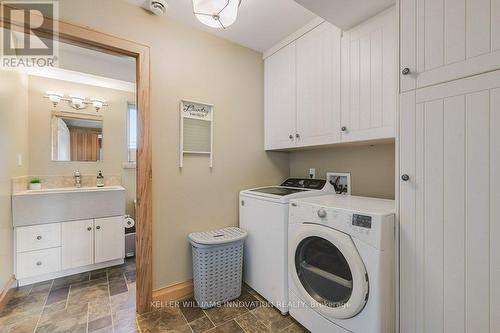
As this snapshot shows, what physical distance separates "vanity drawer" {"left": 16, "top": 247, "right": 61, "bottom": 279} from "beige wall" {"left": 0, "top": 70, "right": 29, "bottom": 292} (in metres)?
0.07

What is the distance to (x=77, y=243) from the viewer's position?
7.69ft

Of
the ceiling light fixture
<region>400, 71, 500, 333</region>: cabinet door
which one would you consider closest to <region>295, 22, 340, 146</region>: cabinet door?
<region>400, 71, 500, 333</region>: cabinet door

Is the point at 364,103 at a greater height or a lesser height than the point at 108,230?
greater

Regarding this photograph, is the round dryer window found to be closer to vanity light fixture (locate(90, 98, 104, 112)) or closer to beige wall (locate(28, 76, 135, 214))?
beige wall (locate(28, 76, 135, 214))

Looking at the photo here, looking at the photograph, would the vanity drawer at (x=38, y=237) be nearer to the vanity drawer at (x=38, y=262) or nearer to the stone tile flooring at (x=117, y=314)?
the vanity drawer at (x=38, y=262)

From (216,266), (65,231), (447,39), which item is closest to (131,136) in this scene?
(65,231)

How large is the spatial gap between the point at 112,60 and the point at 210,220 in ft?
7.58

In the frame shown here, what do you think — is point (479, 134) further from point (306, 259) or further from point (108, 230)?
point (108, 230)

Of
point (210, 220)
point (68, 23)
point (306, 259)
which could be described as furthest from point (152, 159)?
point (306, 259)

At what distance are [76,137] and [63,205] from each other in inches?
39.0

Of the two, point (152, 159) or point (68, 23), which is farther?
point (152, 159)

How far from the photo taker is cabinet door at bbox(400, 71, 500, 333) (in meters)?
0.92

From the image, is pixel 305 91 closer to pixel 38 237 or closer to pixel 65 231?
pixel 65 231

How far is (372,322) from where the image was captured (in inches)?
44.3
